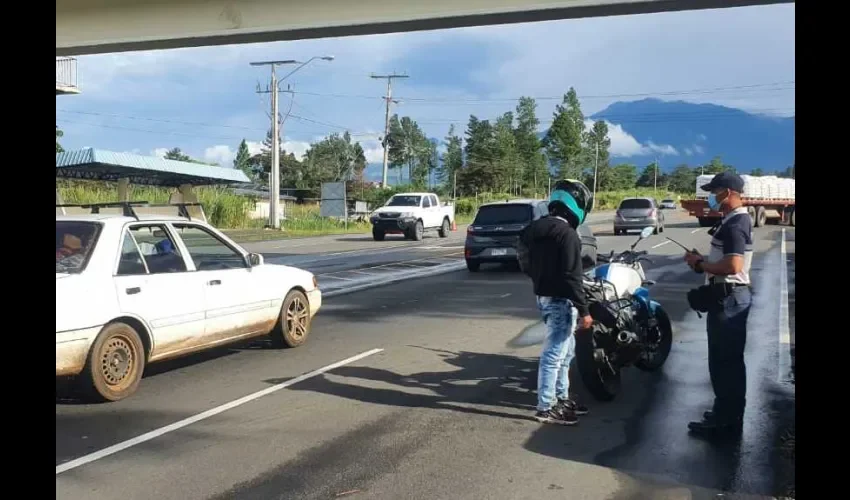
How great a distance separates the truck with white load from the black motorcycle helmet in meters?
35.3

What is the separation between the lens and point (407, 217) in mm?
32906

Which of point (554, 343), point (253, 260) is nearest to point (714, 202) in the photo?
point (554, 343)

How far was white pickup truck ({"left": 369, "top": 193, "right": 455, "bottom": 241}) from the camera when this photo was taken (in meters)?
32.9

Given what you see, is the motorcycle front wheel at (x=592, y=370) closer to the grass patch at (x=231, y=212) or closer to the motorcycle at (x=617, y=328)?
the motorcycle at (x=617, y=328)

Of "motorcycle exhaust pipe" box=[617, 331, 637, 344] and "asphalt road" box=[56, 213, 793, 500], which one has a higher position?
"motorcycle exhaust pipe" box=[617, 331, 637, 344]

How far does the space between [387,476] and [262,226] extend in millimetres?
40995

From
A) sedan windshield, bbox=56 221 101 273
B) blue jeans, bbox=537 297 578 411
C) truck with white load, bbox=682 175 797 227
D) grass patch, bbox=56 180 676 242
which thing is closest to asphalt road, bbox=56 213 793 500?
Answer: blue jeans, bbox=537 297 578 411

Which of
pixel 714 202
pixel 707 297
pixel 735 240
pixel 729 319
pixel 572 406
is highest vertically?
pixel 714 202

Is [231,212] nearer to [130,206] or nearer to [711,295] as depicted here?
[130,206]

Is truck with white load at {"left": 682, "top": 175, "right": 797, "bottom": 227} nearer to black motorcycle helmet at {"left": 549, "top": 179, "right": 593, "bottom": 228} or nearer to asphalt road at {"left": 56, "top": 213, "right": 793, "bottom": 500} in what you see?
asphalt road at {"left": 56, "top": 213, "right": 793, "bottom": 500}

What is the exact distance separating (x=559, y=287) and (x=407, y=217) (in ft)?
88.9

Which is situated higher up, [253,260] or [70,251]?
[70,251]
